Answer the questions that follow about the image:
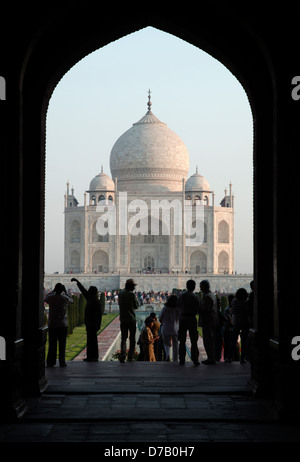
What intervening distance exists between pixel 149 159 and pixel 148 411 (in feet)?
117

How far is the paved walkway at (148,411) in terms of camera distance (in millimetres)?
3623

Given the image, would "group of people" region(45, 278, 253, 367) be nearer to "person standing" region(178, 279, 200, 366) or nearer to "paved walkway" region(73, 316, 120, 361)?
"person standing" region(178, 279, 200, 366)

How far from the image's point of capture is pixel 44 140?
5297 millimetres

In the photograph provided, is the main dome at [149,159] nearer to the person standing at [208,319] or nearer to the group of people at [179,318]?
the group of people at [179,318]

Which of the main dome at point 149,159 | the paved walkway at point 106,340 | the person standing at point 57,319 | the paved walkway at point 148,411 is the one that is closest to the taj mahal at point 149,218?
the main dome at point 149,159

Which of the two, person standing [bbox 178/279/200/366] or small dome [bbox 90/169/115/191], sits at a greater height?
small dome [bbox 90/169/115/191]

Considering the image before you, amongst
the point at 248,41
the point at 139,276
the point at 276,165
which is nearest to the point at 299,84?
the point at 276,165

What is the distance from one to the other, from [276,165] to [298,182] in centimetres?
19

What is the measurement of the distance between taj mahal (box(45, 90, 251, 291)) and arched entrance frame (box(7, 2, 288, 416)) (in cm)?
3176

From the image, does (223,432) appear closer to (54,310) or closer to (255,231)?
(255,231)

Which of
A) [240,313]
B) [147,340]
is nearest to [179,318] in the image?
[240,313]

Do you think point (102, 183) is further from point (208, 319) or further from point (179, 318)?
point (208, 319)

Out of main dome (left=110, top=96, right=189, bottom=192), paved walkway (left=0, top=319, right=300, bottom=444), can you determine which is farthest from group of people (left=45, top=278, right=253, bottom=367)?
main dome (left=110, top=96, right=189, bottom=192)

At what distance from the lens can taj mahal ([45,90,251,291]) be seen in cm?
3819
